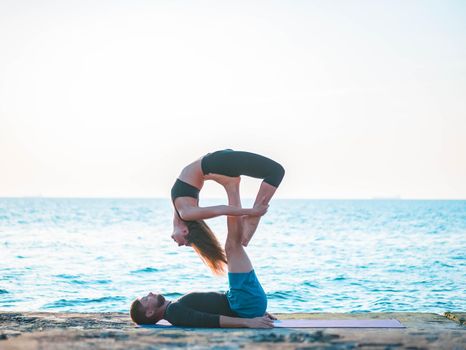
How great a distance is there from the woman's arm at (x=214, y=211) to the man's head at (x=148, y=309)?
89 cm

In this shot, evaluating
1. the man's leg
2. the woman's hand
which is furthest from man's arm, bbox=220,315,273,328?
the woman's hand

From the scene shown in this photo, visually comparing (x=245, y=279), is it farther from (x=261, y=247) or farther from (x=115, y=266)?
(x=261, y=247)

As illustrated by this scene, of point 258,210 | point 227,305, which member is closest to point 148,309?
point 227,305

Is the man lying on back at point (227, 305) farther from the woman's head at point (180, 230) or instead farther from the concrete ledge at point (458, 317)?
the concrete ledge at point (458, 317)

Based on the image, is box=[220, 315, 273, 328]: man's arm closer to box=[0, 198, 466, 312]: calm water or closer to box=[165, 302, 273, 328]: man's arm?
box=[165, 302, 273, 328]: man's arm

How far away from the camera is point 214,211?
20.8ft

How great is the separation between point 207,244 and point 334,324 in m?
1.61

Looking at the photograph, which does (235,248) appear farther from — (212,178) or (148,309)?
(148,309)

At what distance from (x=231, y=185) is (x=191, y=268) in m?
13.7

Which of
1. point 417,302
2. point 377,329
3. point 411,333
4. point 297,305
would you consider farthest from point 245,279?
point 417,302

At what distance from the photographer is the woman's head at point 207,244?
269 inches

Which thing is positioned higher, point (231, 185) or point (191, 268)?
point (231, 185)

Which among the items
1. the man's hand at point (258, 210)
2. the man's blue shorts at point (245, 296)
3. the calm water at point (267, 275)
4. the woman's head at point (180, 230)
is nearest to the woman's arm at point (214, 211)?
the man's hand at point (258, 210)

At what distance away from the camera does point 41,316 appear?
6.82m
